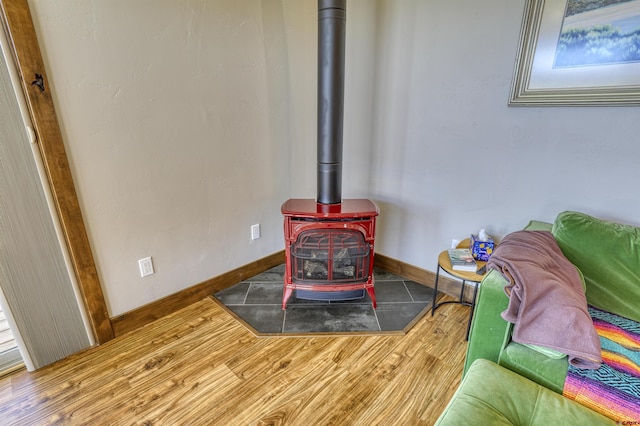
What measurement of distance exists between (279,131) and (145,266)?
4.26 feet

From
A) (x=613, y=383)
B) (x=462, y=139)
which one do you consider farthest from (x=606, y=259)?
(x=462, y=139)

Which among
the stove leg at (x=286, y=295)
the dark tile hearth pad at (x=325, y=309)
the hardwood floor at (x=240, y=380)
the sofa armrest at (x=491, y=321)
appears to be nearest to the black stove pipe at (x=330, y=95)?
the stove leg at (x=286, y=295)

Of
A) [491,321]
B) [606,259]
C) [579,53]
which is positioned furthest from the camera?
[579,53]

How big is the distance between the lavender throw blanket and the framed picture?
35.9 inches

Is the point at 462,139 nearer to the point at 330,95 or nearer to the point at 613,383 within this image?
the point at 330,95

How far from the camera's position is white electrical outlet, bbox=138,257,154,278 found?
188 cm

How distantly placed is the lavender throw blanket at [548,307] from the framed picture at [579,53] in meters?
0.91

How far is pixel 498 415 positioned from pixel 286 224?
134 centimetres

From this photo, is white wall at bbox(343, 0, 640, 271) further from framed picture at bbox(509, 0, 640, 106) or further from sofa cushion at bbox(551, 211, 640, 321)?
sofa cushion at bbox(551, 211, 640, 321)

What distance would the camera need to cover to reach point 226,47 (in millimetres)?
1979

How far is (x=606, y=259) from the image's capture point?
4.51 feet

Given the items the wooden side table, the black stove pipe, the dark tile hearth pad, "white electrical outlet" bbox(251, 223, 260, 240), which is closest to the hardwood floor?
the dark tile hearth pad

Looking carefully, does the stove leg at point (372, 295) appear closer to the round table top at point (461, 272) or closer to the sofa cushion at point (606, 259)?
the round table top at point (461, 272)

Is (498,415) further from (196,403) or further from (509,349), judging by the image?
(196,403)
